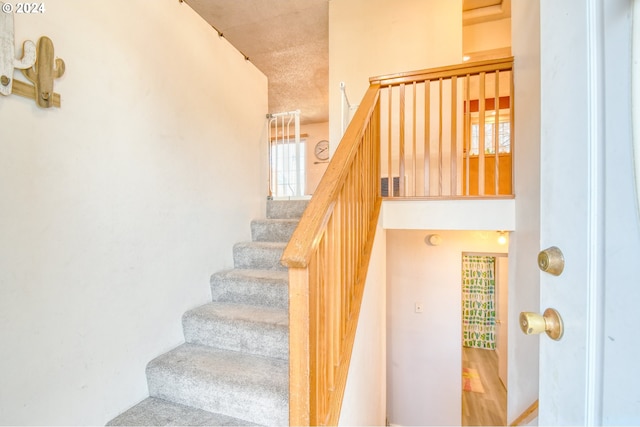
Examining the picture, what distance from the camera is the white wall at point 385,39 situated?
2.92 meters

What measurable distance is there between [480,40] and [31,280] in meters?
5.14

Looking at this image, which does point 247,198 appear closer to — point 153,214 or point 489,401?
point 153,214

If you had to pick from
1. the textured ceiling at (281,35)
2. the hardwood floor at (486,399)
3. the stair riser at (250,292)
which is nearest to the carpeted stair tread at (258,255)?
the stair riser at (250,292)

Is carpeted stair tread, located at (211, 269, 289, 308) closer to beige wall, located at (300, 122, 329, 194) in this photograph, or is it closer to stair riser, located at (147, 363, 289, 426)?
stair riser, located at (147, 363, 289, 426)

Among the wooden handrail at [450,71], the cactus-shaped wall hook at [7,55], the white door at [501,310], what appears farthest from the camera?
the white door at [501,310]

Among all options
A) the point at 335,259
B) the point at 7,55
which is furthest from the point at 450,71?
the point at 7,55

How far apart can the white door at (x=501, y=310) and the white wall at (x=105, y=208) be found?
16.3 feet

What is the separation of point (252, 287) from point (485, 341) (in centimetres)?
598

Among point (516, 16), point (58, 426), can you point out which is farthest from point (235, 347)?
point (516, 16)

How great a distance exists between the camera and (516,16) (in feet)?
5.96

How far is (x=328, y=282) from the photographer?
1034 millimetres

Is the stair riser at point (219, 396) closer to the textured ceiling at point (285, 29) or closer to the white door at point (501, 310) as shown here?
the textured ceiling at point (285, 29)

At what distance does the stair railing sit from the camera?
0.84m

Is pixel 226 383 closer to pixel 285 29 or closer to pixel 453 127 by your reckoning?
pixel 453 127
